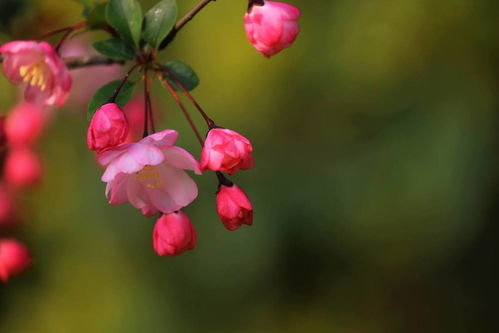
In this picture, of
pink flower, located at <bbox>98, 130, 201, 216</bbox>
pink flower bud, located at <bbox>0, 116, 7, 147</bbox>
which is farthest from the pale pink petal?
pink flower bud, located at <bbox>0, 116, 7, 147</bbox>

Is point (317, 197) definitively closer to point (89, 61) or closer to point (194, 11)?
point (89, 61)

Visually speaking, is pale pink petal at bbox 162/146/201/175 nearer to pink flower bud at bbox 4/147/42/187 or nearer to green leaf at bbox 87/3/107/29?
green leaf at bbox 87/3/107/29

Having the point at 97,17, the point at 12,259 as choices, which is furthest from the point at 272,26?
the point at 12,259

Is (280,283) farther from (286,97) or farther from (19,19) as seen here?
(19,19)

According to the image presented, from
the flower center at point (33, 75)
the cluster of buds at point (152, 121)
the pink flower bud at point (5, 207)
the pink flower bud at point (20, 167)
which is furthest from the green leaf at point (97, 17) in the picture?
the pink flower bud at point (5, 207)

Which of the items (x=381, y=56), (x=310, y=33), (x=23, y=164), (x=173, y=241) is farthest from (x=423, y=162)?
(x=173, y=241)
